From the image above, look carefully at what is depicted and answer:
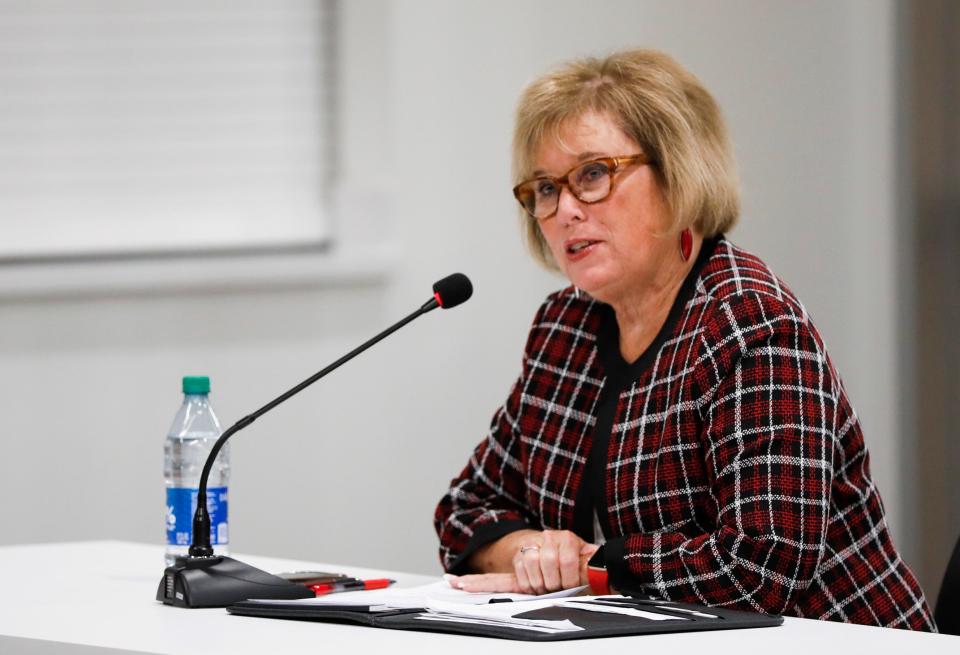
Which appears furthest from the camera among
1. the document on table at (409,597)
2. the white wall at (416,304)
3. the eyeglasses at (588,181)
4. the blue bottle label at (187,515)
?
the white wall at (416,304)

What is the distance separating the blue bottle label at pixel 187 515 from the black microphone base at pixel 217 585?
0.14 m

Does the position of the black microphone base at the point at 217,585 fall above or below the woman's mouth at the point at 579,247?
below

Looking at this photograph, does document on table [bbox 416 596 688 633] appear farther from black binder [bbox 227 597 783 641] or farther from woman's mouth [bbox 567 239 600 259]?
woman's mouth [bbox 567 239 600 259]

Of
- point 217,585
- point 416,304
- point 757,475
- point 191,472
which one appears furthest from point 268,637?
point 416,304

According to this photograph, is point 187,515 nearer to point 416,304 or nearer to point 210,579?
point 210,579

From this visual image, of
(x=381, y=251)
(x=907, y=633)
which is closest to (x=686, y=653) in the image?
(x=907, y=633)

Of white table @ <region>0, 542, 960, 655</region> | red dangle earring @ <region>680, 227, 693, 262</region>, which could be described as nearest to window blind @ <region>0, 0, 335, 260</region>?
red dangle earring @ <region>680, 227, 693, 262</region>

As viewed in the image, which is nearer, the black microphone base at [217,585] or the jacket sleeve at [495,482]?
the black microphone base at [217,585]

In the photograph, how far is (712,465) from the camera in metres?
1.58

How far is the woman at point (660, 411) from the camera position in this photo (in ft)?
4.95

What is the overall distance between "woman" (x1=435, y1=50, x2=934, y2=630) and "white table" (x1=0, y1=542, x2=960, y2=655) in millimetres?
249

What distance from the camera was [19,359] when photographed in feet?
9.39

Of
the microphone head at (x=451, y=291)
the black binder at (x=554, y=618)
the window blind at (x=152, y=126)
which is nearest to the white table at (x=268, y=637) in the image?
the black binder at (x=554, y=618)

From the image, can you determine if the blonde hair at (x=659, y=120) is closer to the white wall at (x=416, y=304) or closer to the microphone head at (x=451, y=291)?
the microphone head at (x=451, y=291)
